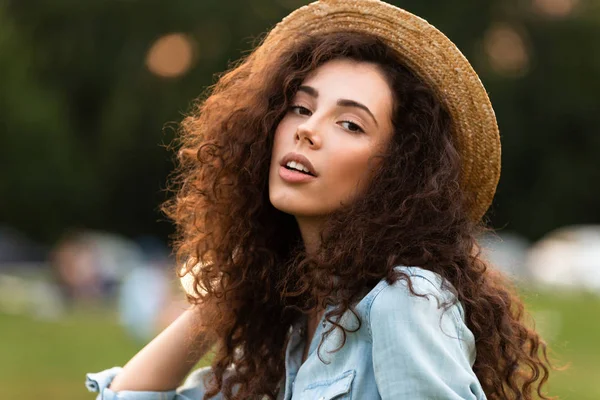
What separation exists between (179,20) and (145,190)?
14.7 ft

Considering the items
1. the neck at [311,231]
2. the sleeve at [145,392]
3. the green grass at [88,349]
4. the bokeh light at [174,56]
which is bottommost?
the sleeve at [145,392]

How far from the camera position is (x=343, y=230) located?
2.85 meters

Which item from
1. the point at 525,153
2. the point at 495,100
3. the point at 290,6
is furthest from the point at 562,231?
the point at 290,6

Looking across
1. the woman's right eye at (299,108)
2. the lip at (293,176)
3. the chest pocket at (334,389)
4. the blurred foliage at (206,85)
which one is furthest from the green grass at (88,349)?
the blurred foliage at (206,85)

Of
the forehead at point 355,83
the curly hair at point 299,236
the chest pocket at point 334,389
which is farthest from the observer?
the forehead at point 355,83

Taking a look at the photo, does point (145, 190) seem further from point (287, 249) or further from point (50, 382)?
point (287, 249)

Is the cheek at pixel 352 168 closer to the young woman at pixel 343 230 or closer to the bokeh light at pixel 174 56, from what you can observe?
the young woman at pixel 343 230

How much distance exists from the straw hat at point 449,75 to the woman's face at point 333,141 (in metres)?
0.12

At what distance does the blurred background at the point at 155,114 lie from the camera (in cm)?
2362

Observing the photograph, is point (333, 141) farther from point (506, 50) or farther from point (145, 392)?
point (506, 50)

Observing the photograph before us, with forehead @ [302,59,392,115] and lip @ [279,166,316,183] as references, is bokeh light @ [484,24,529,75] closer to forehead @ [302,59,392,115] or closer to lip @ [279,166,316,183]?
forehead @ [302,59,392,115]

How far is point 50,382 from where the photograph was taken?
32.1 ft

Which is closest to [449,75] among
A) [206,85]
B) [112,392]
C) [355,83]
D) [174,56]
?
[355,83]

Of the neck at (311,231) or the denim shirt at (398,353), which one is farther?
the neck at (311,231)
